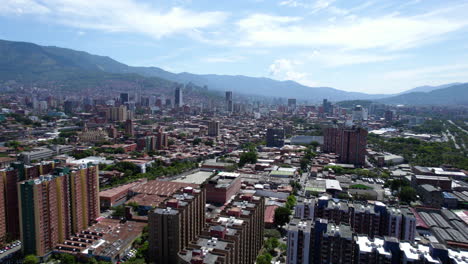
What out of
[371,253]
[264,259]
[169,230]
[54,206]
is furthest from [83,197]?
[371,253]

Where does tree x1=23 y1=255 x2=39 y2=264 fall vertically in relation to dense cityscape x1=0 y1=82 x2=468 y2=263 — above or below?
below

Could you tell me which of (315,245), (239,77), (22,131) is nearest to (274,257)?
(315,245)

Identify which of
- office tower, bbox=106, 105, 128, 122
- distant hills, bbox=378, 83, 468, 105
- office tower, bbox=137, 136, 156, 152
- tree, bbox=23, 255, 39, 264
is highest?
distant hills, bbox=378, 83, 468, 105

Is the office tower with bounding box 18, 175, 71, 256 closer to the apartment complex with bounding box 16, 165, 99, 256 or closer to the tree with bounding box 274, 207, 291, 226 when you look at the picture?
the apartment complex with bounding box 16, 165, 99, 256

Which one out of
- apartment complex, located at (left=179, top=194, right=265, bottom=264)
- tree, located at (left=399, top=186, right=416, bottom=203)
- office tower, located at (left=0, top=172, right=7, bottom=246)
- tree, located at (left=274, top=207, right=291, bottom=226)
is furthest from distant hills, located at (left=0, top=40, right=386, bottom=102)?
apartment complex, located at (left=179, top=194, right=265, bottom=264)

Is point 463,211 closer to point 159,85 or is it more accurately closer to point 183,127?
point 183,127

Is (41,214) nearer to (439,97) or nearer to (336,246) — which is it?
(336,246)
